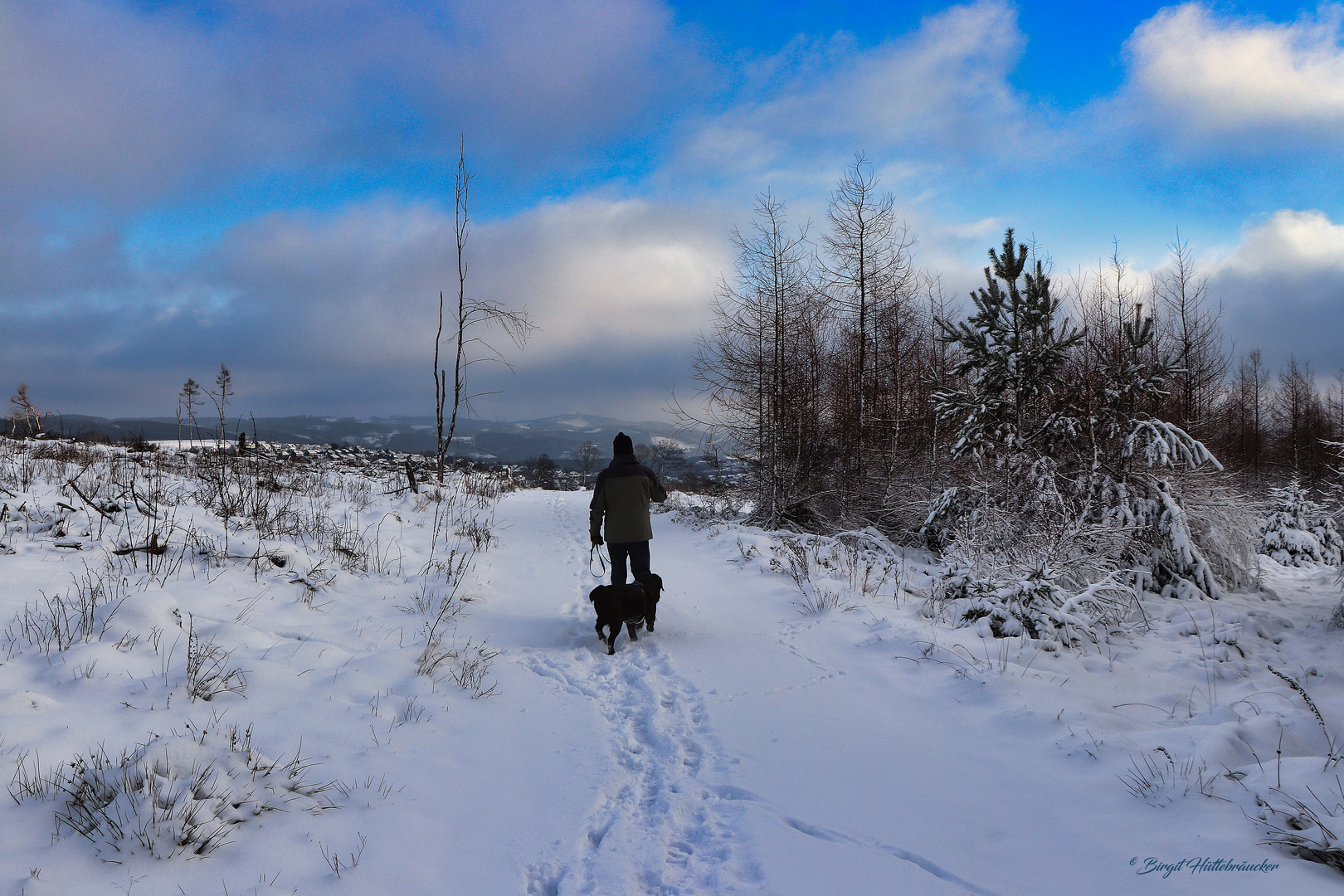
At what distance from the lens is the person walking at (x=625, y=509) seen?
6582mm

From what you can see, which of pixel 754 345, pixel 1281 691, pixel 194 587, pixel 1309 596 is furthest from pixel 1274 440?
pixel 194 587

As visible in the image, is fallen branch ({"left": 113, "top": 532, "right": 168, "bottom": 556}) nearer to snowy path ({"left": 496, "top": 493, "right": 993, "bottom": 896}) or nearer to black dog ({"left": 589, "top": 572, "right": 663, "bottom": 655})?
snowy path ({"left": 496, "top": 493, "right": 993, "bottom": 896})

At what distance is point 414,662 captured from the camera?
14.6 ft

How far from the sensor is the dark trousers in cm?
666

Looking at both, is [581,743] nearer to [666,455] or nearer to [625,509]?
[625,509]

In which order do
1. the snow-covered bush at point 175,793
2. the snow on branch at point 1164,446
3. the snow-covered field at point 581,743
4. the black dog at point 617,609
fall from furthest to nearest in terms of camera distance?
the snow on branch at point 1164,446 → the black dog at point 617,609 → the snow-covered field at point 581,743 → the snow-covered bush at point 175,793

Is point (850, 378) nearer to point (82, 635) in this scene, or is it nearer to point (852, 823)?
point (852, 823)

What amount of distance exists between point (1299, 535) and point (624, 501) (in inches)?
694

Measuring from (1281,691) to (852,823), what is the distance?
3964 millimetres

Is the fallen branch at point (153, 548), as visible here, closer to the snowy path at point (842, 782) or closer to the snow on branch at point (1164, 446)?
the snowy path at point (842, 782)

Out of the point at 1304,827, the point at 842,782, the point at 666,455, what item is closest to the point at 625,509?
the point at 842,782

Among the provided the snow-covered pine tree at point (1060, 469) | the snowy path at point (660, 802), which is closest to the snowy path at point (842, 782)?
the snowy path at point (660, 802)

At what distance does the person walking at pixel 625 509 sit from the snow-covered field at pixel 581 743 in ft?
2.69

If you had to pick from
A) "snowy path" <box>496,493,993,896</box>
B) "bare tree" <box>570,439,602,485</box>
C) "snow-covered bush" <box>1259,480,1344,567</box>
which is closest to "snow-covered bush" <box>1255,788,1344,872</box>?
"snowy path" <box>496,493,993,896</box>
